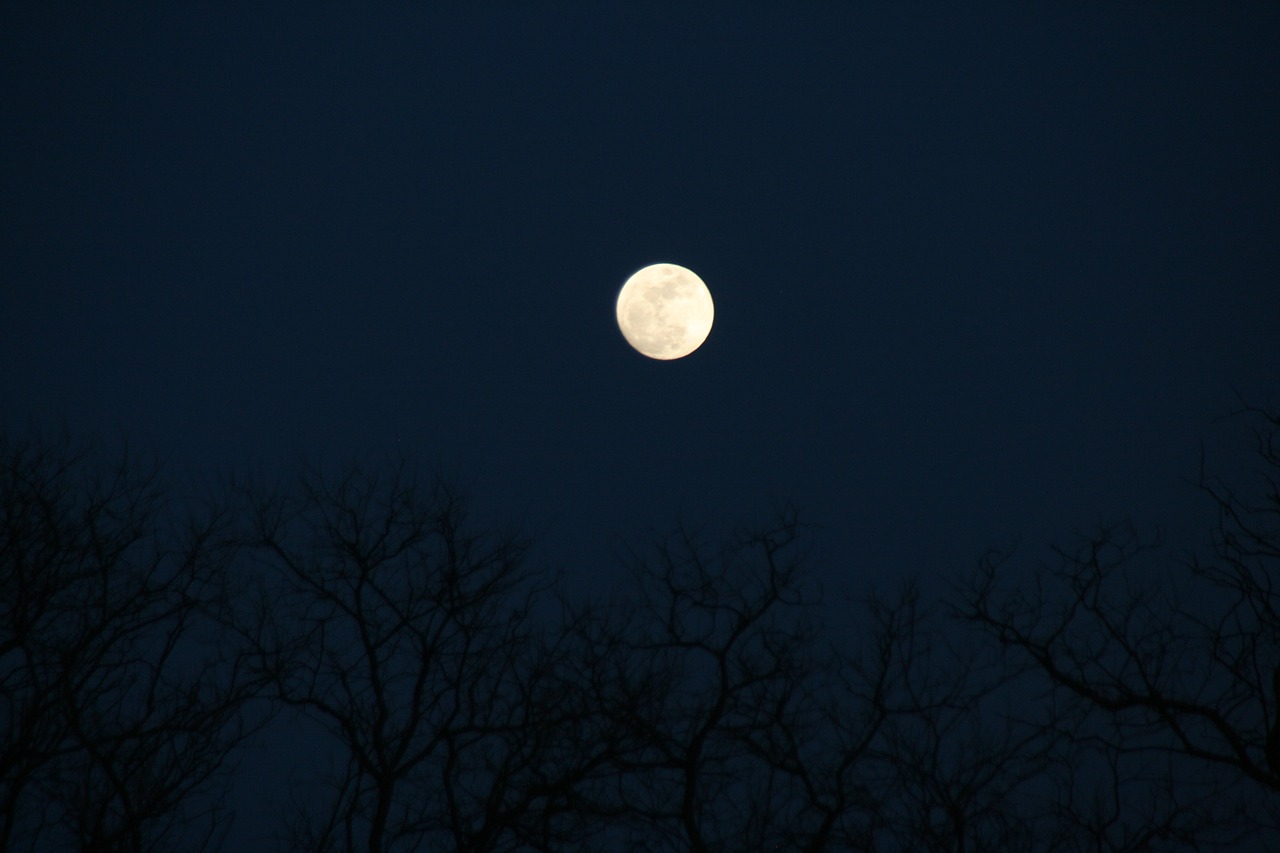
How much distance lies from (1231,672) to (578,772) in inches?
196

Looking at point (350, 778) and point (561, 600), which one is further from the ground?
point (561, 600)

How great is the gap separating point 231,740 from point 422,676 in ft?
5.84

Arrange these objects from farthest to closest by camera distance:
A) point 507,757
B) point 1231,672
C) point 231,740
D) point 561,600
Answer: point 561,600
point 507,757
point 231,740
point 1231,672

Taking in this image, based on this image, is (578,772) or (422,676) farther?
(422,676)

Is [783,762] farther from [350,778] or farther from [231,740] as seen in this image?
[231,740]

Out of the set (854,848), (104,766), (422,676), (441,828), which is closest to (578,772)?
(441,828)

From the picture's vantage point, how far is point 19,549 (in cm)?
657

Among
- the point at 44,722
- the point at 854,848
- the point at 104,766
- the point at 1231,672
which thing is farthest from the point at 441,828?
the point at 1231,672

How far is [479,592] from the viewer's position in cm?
866

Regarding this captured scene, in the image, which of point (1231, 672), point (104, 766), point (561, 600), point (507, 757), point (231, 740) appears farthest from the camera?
point (561, 600)

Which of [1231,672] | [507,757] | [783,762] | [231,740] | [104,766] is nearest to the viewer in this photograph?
[1231,672]

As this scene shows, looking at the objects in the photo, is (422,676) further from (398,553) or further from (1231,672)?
(1231,672)

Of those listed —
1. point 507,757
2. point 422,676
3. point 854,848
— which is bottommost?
point 854,848

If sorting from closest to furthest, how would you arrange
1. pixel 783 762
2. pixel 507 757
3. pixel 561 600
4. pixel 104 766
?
pixel 104 766 → pixel 507 757 → pixel 783 762 → pixel 561 600
